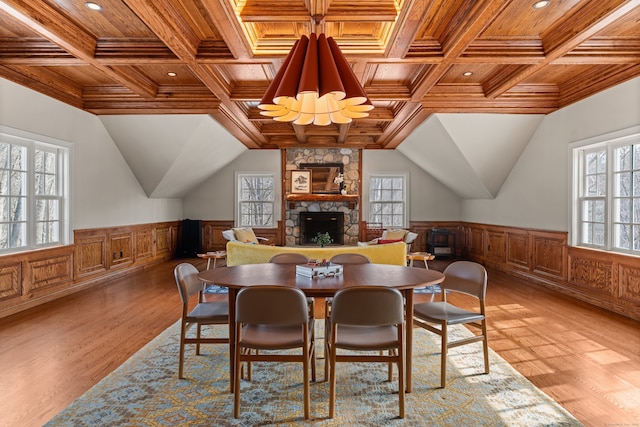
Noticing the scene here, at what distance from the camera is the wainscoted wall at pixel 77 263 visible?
412 cm

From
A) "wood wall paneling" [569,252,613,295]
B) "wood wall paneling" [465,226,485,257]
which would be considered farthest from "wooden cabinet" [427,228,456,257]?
"wood wall paneling" [569,252,613,295]

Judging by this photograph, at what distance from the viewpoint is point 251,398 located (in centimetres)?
235

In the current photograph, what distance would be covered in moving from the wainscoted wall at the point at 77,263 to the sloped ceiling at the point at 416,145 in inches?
41.8

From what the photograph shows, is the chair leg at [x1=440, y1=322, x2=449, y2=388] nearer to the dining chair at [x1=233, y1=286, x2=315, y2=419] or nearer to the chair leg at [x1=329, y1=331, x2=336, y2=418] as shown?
the chair leg at [x1=329, y1=331, x2=336, y2=418]

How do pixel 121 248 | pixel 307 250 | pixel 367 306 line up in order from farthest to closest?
pixel 121 248 < pixel 307 250 < pixel 367 306

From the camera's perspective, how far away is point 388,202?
9.16 metres

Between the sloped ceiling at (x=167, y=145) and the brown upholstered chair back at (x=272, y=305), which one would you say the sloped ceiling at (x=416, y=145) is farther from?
the brown upholstered chair back at (x=272, y=305)

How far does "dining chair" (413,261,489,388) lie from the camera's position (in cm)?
250

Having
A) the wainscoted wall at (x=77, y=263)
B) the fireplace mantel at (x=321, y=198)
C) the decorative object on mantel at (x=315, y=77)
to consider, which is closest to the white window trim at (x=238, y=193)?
the fireplace mantel at (x=321, y=198)

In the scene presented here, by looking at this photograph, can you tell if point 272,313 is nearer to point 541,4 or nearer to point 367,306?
point 367,306

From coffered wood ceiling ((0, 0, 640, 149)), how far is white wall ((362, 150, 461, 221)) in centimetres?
347

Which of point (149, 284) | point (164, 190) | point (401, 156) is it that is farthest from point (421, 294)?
point (164, 190)

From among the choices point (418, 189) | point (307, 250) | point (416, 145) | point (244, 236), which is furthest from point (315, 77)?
point (418, 189)

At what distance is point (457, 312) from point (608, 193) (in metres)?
3.22
